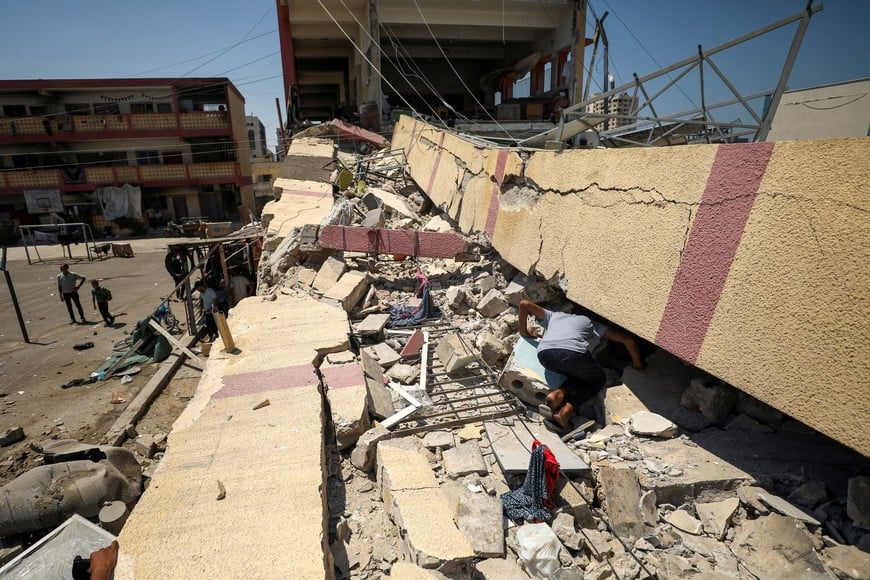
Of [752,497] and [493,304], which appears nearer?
[752,497]

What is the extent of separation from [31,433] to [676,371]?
7.47 m

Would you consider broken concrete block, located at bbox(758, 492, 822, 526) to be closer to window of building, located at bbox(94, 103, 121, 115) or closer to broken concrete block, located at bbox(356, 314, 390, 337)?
broken concrete block, located at bbox(356, 314, 390, 337)

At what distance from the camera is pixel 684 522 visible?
7.68ft

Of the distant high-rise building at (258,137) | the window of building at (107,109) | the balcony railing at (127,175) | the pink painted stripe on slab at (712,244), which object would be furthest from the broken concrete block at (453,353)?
the distant high-rise building at (258,137)

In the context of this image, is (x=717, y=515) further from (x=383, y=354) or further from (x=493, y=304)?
(x=383, y=354)

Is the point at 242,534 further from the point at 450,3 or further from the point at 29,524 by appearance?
the point at 450,3

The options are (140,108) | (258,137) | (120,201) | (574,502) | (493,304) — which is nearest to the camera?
(574,502)

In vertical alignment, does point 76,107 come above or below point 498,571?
above

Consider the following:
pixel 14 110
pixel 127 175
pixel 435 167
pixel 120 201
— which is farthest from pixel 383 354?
pixel 14 110

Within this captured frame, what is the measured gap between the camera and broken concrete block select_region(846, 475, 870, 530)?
6.54ft

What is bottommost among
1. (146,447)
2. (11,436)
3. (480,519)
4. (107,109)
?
(11,436)

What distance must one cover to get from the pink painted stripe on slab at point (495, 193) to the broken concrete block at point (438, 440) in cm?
279

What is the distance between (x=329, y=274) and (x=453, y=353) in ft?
8.04

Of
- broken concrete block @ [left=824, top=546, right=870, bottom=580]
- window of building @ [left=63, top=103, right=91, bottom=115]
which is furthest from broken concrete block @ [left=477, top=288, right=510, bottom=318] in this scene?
window of building @ [left=63, top=103, right=91, bottom=115]
